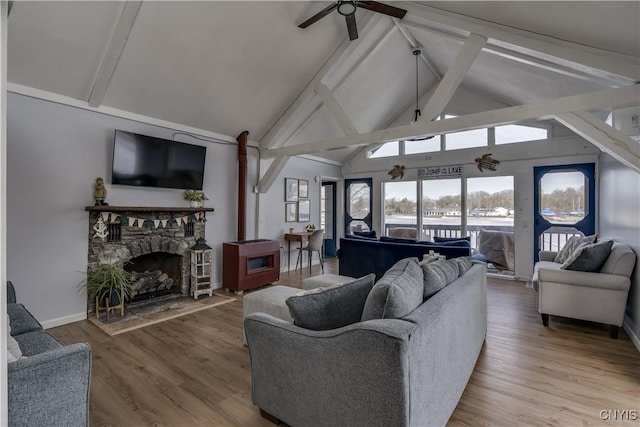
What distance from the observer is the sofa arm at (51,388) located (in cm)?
117

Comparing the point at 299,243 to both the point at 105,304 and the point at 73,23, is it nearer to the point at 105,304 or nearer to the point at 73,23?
the point at 105,304

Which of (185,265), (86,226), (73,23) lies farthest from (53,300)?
(73,23)

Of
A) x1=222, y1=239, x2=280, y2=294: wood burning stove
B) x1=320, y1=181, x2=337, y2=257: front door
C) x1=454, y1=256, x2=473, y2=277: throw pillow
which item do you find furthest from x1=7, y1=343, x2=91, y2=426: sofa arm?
x1=320, y1=181, x2=337, y2=257: front door

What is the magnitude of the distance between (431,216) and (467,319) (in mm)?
4707

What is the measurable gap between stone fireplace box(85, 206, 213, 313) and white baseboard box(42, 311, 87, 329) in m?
0.09

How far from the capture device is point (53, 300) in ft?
10.8

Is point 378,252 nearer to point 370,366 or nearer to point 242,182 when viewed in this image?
point 242,182

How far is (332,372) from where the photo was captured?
1471 mm

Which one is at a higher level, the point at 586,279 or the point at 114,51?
the point at 114,51

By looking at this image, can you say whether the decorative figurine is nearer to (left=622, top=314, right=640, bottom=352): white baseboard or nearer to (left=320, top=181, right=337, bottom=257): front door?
(left=320, top=181, right=337, bottom=257): front door

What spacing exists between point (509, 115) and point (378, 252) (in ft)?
7.67

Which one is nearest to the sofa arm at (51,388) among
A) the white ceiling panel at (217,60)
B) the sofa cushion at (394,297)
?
the sofa cushion at (394,297)

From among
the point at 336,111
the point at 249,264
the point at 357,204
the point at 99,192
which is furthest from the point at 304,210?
the point at 99,192

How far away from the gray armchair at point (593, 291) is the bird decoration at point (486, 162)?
2.71 meters
